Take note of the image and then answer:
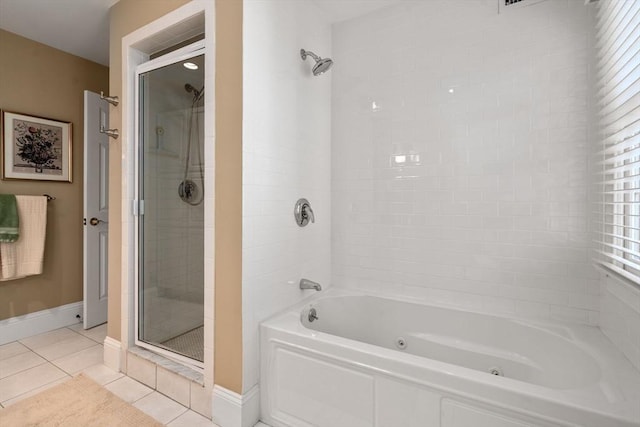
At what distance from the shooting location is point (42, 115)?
9.21ft

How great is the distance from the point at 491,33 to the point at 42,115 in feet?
12.1

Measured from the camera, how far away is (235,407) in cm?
162

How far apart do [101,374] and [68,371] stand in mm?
267

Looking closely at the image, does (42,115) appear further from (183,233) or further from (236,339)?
(236,339)

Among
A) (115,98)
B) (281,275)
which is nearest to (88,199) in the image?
(115,98)

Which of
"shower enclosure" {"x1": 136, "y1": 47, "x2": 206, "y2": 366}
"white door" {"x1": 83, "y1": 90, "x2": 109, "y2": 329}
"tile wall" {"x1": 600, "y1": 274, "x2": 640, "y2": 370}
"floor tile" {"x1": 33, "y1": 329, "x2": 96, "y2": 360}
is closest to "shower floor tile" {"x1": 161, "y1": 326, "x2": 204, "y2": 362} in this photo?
"shower enclosure" {"x1": 136, "y1": 47, "x2": 206, "y2": 366}

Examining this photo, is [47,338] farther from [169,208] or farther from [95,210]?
[169,208]

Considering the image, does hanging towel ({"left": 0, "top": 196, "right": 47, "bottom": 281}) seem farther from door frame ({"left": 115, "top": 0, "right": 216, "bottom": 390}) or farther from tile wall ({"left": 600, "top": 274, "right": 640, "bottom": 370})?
tile wall ({"left": 600, "top": 274, "right": 640, "bottom": 370})

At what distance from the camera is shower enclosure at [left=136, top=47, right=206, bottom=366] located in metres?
2.02

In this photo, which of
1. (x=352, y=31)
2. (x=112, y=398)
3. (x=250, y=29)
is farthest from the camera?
(x=352, y=31)

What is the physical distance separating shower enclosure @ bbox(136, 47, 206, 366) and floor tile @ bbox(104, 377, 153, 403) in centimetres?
22

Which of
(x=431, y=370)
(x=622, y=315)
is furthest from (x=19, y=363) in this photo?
(x=622, y=315)

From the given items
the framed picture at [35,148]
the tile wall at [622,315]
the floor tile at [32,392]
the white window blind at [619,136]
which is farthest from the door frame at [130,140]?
the tile wall at [622,315]

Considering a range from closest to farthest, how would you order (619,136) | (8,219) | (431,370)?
(431,370)
(619,136)
(8,219)
